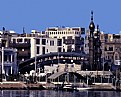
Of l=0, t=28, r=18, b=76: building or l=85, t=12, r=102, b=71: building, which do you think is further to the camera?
l=0, t=28, r=18, b=76: building

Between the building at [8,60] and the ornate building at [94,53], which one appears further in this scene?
the building at [8,60]

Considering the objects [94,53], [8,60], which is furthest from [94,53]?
[8,60]

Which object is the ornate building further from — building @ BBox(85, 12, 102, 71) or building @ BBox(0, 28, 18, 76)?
building @ BBox(0, 28, 18, 76)

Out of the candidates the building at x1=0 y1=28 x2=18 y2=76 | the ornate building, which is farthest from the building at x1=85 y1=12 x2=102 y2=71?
the building at x1=0 y1=28 x2=18 y2=76

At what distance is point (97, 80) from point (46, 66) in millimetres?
25873

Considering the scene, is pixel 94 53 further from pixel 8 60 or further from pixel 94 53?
pixel 8 60

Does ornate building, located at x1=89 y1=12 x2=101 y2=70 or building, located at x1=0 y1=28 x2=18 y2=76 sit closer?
ornate building, located at x1=89 y1=12 x2=101 y2=70

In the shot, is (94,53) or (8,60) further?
(8,60)

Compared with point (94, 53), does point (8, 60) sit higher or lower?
lower

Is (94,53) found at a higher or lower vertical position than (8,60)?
higher

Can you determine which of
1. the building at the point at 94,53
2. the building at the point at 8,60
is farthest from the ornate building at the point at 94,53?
the building at the point at 8,60

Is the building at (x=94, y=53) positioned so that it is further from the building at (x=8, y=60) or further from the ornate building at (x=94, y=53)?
→ the building at (x=8, y=60)

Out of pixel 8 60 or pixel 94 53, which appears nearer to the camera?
pixel 94 53

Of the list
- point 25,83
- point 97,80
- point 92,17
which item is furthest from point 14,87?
point 92,17
